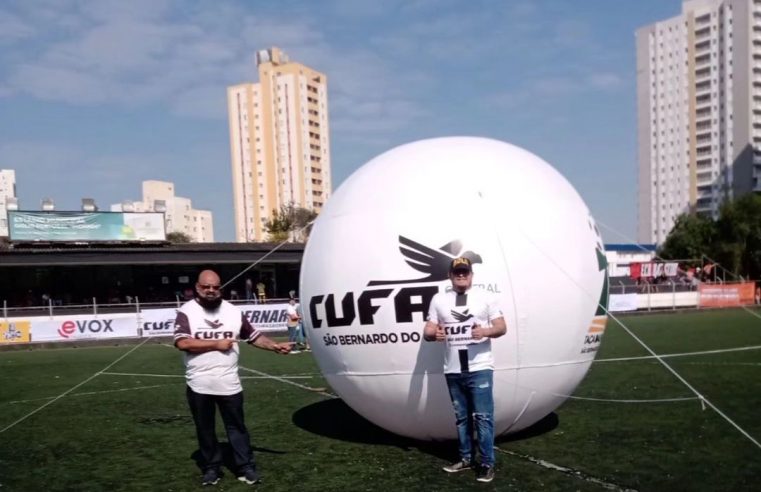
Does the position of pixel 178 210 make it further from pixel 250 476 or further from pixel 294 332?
pixel 250 476

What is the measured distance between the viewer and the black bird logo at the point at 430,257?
18.4 feet

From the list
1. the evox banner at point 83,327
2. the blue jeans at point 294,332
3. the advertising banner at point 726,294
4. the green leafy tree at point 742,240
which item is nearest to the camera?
the blue jeans at point 294,332

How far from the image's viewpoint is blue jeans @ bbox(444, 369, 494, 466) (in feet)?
17.6

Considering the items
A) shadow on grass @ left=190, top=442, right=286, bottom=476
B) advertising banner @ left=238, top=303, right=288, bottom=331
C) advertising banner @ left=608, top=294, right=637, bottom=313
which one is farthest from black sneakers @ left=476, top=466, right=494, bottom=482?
advertising banner @ left=608, top=294, right=637, bottom=313

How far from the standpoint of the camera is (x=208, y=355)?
18.2 feet

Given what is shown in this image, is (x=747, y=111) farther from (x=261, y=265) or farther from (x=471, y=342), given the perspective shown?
(x=471, y=342)

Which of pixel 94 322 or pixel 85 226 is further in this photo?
pixel 85 226

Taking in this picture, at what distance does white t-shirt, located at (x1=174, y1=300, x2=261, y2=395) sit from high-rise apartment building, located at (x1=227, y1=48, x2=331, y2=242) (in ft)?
346

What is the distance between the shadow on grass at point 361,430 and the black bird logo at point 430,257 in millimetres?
1839

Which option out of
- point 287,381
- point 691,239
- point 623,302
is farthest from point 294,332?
point 691,239

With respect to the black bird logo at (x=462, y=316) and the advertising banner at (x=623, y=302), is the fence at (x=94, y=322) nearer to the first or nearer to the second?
the advertising banner at (x=623, y=302)

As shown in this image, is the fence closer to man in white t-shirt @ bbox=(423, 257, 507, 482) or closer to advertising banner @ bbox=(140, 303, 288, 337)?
advertising banner @ bbox=(140, 303, 288, 337)

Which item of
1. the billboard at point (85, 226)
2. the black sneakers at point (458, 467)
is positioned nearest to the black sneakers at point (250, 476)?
the black sneakers at point (458, 467)

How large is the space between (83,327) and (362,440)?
18805 mm
